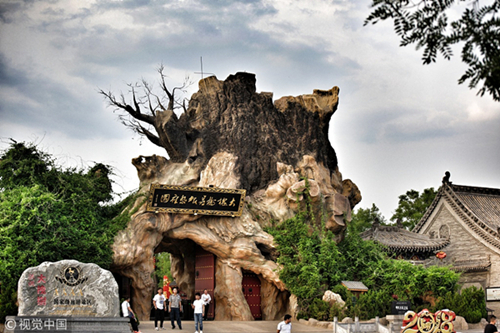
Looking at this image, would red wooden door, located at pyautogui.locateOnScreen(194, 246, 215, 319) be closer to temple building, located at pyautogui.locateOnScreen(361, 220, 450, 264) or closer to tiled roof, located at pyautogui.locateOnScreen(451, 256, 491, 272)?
temple building, located at pyautogui.locateOnScreen(361, 220, 450, 264)

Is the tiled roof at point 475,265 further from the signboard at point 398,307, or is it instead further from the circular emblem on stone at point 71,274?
the circular emblem on stone at point 71,274

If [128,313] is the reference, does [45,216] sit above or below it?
above

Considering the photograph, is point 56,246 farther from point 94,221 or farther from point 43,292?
point 43,292

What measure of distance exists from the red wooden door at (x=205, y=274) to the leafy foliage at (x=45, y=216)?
308 cm

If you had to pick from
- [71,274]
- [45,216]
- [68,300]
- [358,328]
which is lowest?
[358,328]

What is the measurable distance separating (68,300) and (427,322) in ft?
23.9

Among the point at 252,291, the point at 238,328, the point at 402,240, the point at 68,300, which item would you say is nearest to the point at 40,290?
the point at 68,300

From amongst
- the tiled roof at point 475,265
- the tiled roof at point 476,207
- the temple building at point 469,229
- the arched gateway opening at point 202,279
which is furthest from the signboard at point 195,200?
the tiled roof at point 476,207

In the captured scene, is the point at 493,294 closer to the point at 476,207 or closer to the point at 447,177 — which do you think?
the point at 476,207

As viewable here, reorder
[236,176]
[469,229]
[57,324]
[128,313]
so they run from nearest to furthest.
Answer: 1. [57,324]
2. [128,313]
3. [236,176]
4. [469,229]

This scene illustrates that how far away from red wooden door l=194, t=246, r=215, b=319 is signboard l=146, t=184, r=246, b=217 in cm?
193

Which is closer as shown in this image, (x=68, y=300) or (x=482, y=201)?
(x=68, y=300)

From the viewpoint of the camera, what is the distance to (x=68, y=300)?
12016 mm

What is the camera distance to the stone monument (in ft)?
37.2
